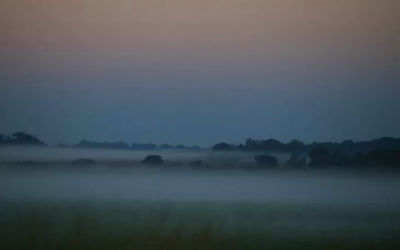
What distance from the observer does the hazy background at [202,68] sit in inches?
72.9

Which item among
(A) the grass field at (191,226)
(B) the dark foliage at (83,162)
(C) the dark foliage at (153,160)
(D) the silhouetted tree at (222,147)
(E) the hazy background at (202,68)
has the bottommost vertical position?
(A) the grass field at (191,226)

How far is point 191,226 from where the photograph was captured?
183 cm

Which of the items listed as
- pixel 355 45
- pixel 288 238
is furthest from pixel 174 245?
pixel 355 45

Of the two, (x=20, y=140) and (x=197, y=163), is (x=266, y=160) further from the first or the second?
(x=20, y=140)

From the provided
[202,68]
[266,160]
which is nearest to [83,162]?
[202,68]

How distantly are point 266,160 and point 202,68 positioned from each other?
0.40 m

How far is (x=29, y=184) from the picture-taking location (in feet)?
6.04

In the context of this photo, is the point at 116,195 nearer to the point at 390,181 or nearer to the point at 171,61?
the point at 171,61

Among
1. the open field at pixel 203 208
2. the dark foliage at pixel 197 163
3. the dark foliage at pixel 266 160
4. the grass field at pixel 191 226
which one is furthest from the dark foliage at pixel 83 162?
the dark foliage at pixel 266 160

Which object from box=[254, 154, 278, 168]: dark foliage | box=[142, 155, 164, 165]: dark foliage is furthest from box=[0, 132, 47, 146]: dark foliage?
box=[254, 154, 278, 168]: dark foliage

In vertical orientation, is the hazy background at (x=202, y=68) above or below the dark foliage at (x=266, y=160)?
above

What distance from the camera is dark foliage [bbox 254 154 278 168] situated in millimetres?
1831

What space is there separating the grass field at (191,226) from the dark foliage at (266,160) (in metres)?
0.14

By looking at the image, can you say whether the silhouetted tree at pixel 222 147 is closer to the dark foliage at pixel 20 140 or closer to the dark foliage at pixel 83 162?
the dark foliage at pixel 83 162
